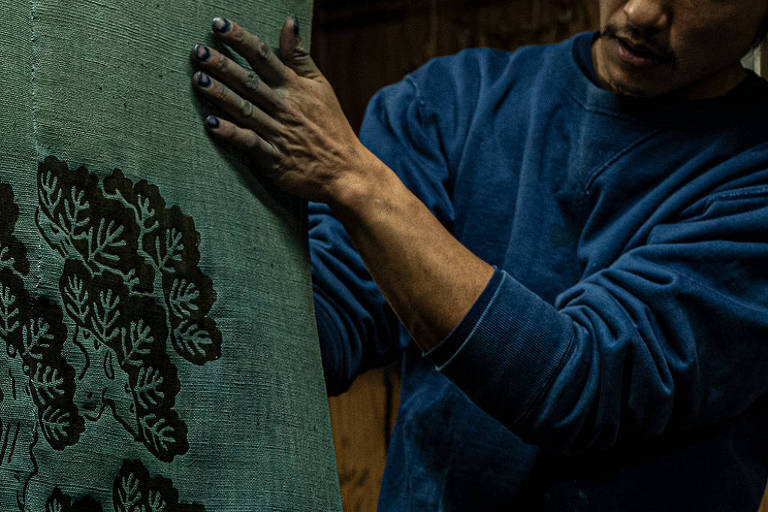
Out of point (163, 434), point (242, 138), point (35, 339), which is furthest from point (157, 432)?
point (242, 138)

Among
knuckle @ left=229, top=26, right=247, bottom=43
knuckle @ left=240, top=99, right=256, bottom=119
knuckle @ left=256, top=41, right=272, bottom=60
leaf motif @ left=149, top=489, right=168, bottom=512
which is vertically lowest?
leaf motif @ left=149, top=489, right=168, bottom=512

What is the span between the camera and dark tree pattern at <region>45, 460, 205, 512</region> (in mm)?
662

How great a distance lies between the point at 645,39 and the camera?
994mm

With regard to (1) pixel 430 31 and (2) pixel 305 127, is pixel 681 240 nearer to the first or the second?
(2) pixel 305 127

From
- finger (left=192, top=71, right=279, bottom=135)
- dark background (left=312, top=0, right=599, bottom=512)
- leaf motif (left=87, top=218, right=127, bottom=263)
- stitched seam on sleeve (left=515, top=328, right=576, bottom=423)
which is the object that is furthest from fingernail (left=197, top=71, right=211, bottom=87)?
dark background (left=312, top=0, right=599, bottom=512)

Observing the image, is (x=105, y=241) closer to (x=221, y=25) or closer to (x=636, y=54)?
(x=221, y=25)

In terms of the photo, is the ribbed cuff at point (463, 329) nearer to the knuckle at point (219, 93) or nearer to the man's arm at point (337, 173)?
the man's arm at point (337, 173)

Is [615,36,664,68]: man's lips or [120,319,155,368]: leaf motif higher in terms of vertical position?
[615,36,664,68]: man's lips

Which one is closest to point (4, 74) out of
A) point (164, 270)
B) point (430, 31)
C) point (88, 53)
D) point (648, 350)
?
point (88, 53)

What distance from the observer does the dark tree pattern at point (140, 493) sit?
0.66 metres

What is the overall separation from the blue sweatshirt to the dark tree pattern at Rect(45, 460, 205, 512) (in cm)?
29

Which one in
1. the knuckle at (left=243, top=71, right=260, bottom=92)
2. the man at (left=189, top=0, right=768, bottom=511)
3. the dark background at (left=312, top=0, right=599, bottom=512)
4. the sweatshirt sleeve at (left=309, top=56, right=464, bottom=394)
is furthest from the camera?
the dark background at (left=312, top=0, right=599, bottom=512)

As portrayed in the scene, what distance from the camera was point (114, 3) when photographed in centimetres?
Answer: 68

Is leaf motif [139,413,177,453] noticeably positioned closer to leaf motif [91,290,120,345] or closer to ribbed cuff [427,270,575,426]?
leaf motif [91,290,120,345]
